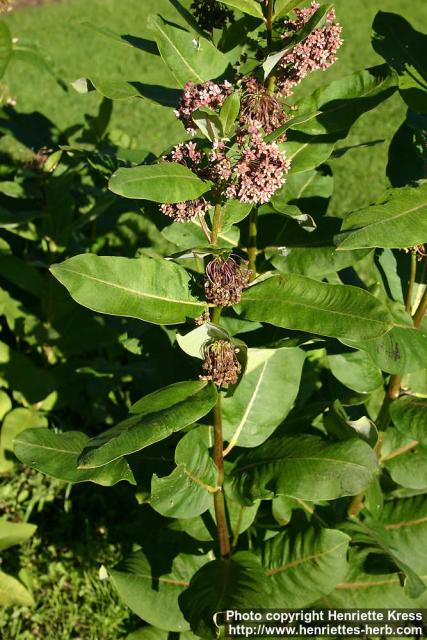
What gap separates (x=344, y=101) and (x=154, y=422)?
3.33 feet

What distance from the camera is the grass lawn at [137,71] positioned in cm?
646

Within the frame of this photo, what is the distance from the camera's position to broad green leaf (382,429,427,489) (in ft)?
8.31

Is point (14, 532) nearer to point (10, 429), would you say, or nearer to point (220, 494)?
point (10, 429)

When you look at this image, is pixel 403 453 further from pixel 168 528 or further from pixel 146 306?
pixel 146 306

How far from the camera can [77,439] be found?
2.31 metres

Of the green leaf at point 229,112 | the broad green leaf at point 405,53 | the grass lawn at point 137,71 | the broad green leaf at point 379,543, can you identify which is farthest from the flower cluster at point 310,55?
the grass lawn at point 137,71

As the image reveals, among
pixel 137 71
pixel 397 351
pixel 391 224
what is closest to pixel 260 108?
pixel 391 224

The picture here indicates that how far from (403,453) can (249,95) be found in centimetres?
136

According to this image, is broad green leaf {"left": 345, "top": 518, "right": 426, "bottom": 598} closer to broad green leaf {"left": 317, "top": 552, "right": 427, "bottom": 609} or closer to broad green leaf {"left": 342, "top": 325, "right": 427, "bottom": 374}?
broad green leaf {"left": 317, "top": 552, "right": 427, "bottom": 609}

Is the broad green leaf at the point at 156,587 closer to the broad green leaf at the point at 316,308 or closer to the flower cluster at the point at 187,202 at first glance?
the broad green leaf at the point at 316,308

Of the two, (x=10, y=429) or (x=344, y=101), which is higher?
(x=344, y=101)

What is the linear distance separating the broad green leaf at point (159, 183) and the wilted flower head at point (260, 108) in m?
0.20

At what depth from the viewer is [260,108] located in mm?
1850

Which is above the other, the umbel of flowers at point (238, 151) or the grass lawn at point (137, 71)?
the umbel of flowers at point (238, 151)
